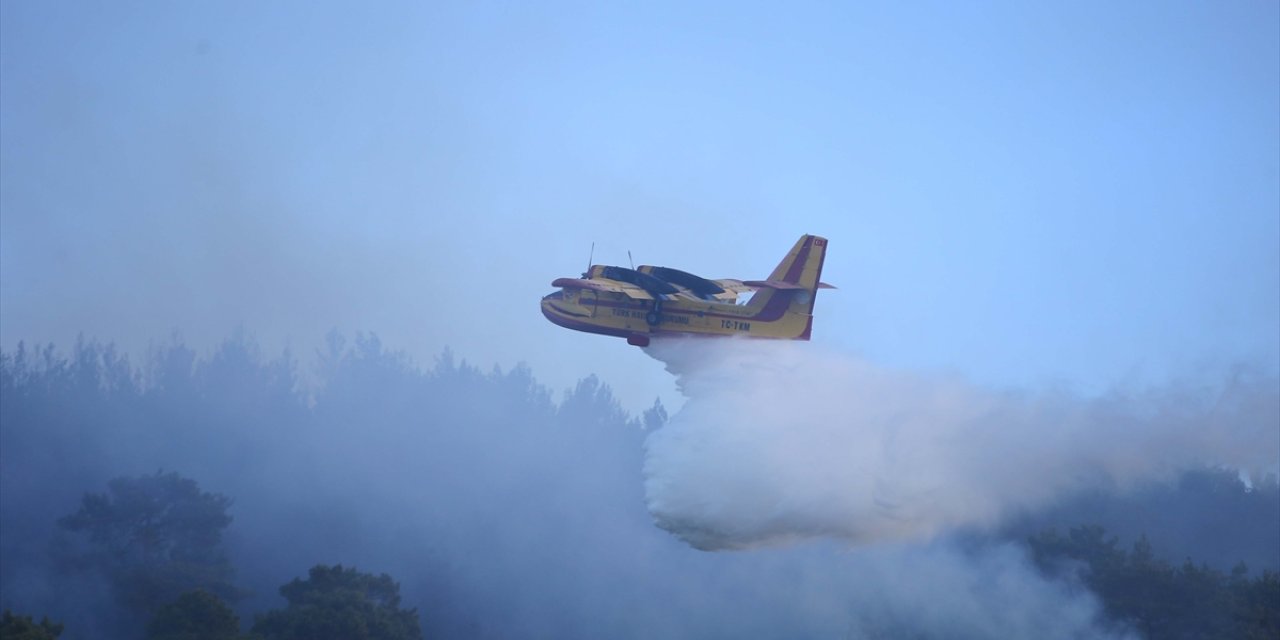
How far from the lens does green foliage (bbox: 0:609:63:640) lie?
35.4 metres

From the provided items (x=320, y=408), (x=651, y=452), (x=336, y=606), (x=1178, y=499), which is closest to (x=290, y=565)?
(x=336, y=606)

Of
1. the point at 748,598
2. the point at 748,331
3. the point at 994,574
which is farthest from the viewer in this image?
the point at 748,598

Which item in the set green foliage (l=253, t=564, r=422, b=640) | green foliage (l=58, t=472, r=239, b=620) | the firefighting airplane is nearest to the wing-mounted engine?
the firefighting airplane

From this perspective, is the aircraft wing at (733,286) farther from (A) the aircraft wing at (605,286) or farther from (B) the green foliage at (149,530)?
(B) the green foliage at (149,530)

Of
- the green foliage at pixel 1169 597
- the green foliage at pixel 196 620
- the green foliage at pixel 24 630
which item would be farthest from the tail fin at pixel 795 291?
the green foliage at pixel 24 630

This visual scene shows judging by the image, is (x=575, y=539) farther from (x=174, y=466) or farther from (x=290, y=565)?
(x=174, y=466)

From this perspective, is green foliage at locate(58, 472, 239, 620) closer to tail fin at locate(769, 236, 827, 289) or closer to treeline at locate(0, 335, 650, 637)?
treeline at locate(0, 335, 650, 637)

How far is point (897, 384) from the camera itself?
41.4 metres

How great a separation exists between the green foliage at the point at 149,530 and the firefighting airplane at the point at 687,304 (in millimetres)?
34376

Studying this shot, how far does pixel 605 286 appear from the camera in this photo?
3950 cm

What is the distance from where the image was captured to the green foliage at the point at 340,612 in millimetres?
48562

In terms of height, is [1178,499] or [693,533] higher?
[1178,499]

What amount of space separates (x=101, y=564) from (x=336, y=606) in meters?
24.8

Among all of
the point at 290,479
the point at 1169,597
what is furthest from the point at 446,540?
the point at 1169,597
